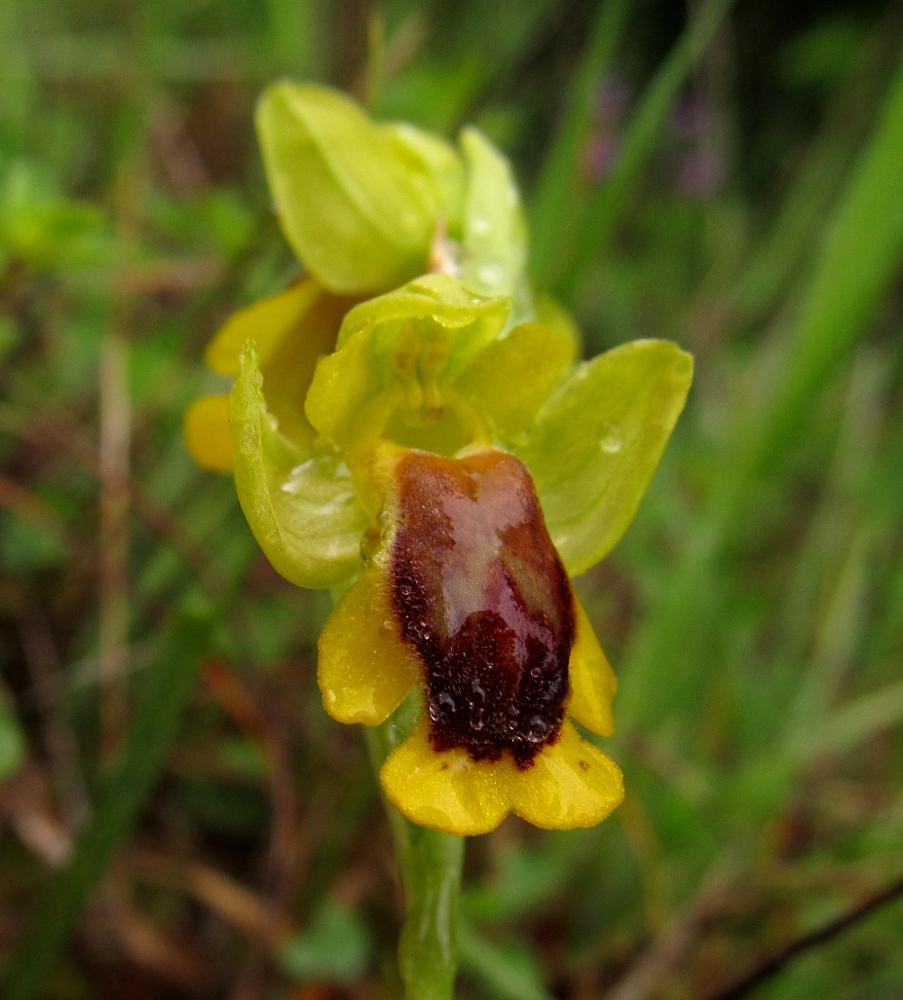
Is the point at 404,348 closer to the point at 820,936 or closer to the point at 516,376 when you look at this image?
the point at 516,376

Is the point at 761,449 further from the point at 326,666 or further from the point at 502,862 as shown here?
the point at 326,666

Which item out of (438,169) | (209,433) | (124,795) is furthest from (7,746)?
(438,169)

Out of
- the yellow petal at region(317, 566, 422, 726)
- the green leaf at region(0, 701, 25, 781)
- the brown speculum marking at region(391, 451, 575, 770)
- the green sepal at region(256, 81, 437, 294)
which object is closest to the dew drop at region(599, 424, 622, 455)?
the brown speculum marking at region(391, 451, 575, 770)

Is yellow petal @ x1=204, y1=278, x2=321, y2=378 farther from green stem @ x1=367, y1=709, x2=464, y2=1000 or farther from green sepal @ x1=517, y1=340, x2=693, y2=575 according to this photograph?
green stem @ x1=367, y1=709, x2=464, y2=1000

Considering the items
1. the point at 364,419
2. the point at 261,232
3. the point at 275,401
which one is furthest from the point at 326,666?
the point at 261,232

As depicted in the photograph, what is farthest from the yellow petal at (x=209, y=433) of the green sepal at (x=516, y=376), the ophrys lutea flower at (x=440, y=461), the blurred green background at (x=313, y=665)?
the green sepal at (x=516, y=376)

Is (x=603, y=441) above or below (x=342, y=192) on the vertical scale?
below
